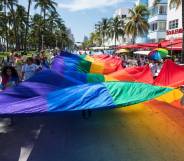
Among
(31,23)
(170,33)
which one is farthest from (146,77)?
(31,23)

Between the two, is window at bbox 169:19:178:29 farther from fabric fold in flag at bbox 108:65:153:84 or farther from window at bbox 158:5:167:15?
fabric fold in flag at bbox 108:65:153:84

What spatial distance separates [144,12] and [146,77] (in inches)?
2333

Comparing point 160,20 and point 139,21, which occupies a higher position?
point 139,21

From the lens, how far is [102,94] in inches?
325

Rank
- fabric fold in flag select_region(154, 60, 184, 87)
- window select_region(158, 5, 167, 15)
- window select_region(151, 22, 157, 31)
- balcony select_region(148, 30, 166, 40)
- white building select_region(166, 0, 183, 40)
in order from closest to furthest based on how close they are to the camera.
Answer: fabric fold in flag select_region(154, 60, 184, 87) → white building select_region(166, 0, 183, 40) → balcony select_region(148, 30, 166, 40) → window select_region(158, 5, 167, 15) → window select_region(151, 22, 157, 31)

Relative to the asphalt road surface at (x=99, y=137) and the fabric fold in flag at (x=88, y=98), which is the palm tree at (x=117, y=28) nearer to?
the asphalt road surface at (x=99, y=137)

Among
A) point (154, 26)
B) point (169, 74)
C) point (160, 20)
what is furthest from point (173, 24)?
point (169, 74)

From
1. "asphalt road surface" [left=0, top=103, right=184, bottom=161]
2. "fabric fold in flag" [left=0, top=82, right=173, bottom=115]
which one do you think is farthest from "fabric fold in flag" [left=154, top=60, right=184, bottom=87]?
"fabric fold in flag" [left=0, top=82, right=173, bottom=115]

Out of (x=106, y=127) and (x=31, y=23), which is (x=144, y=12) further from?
(x=106, y=127)

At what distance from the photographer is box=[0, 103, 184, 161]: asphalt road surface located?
7.24 m

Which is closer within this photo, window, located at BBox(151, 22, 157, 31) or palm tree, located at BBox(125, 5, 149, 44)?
window, located at BBox(151, 22, 157, 31)

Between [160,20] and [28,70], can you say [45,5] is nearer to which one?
[160,20]

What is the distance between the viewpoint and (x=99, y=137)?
8.56m

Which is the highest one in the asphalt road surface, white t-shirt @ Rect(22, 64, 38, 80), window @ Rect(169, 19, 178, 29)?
window @ Rect(169, 19, 178, 29)
